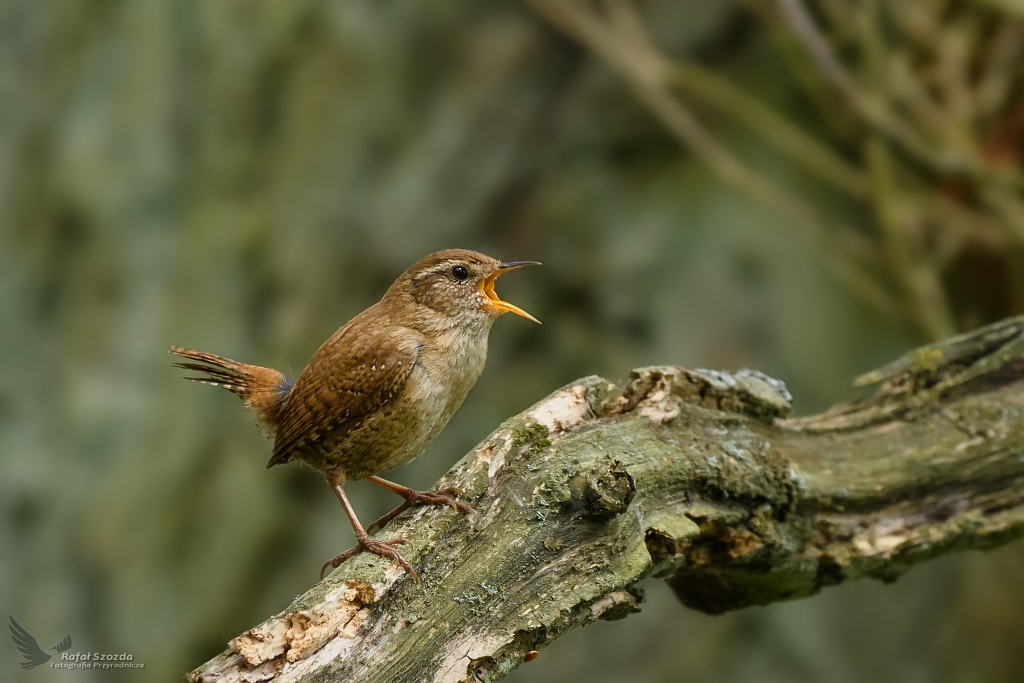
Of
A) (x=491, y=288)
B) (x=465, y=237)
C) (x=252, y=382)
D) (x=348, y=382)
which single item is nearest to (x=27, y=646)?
(x=252, y=382)

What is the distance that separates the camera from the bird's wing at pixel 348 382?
212 cm

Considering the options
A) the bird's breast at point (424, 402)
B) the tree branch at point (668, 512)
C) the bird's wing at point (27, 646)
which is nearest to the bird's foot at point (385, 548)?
the tree branch at point (668, 512)

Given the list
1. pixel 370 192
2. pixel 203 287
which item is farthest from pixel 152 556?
pixel 370 192

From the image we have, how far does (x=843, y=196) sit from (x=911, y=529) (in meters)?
3.09

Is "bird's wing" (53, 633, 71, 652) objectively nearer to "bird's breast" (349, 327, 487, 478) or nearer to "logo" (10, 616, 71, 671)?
"logo" (10, 616, 71, 671)

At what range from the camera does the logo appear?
14.0 feet

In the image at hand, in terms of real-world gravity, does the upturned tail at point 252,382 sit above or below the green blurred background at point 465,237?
below

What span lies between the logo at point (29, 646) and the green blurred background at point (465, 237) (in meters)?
0.06

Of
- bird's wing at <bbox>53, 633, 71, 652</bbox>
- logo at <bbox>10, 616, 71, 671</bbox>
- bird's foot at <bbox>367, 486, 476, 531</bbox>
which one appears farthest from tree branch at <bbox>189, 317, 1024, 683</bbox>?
logo at <bbox>10, 616, 71, 671</bbox>

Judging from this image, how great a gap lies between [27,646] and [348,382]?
333 cm

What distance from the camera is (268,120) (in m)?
4.73

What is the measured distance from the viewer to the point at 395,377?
2.12 metres

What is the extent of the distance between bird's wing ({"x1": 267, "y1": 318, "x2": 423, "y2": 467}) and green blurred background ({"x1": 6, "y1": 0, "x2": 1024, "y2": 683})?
7.64 ft

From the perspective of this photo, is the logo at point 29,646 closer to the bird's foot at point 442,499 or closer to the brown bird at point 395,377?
the brown bird at point 395,377
